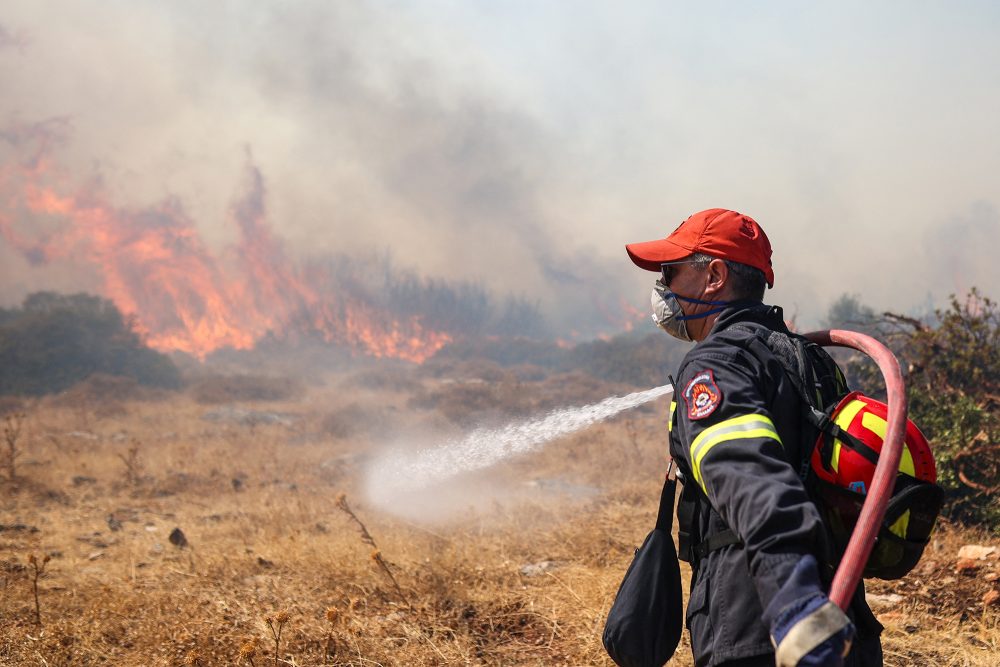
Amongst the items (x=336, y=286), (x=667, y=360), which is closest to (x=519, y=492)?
(x=667, y=360)

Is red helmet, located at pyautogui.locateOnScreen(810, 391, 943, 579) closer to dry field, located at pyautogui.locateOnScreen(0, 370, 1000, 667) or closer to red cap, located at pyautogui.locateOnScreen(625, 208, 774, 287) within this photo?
red cap, located at pyautogui.locateOnScreen(625, 208, 774, 287)

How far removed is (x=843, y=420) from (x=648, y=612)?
0.81 metres

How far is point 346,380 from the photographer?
30.6 metres

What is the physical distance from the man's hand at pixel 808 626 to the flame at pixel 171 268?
34.6 m

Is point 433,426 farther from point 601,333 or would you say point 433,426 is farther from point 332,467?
point 601,333

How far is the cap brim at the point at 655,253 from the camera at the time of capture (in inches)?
81.3

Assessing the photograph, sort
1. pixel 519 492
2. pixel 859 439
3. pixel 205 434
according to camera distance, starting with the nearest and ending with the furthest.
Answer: pixel 859 439 → pixel 519 492 → pixel 205 434

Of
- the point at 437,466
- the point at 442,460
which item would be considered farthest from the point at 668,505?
the point at 442,460

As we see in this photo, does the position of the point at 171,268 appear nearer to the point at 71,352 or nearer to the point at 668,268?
the point at 71,352

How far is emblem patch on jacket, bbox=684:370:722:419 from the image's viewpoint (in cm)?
163

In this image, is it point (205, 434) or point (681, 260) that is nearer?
point (681, 260)

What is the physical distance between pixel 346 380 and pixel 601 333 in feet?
150

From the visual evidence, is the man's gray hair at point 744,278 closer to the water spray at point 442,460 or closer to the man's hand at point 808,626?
the man's hand at point 808,626

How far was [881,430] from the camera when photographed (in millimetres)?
1637
